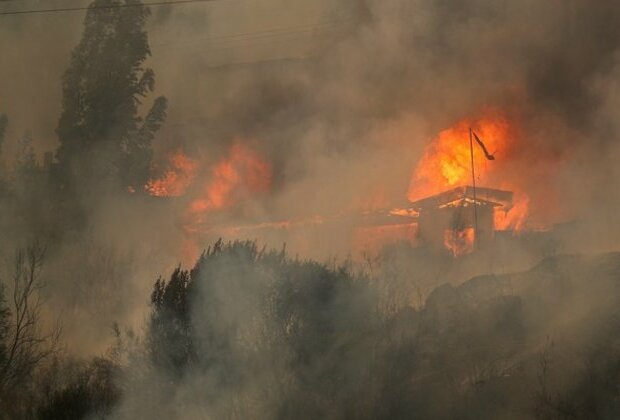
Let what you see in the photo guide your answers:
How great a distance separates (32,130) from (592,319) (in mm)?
26363

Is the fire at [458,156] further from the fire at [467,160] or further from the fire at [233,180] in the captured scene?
the fire at [233,180]

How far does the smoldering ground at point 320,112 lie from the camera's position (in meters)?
24.8

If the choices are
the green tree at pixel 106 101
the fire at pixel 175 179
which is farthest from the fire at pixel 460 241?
the green tree at pixel 106 101

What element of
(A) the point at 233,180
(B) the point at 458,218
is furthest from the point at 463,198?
(A) the point at 233,180

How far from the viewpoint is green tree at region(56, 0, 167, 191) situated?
1141 inches

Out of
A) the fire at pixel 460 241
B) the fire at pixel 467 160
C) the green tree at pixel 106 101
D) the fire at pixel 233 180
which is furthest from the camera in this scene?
the fire at pixel 233 180

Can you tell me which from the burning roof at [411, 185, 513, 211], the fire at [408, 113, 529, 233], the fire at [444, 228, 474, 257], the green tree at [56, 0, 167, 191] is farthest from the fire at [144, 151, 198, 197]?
the fire at [444, 228, 474, 257]

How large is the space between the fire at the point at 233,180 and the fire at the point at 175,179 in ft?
2.73

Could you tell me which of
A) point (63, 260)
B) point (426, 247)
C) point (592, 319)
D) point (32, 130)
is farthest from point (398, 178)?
point (592, 319)

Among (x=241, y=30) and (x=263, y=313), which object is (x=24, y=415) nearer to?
(x=263, y=313)

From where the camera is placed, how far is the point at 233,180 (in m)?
32.1

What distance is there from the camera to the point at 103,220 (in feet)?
93.4

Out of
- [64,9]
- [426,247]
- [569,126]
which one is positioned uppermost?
[64,9]

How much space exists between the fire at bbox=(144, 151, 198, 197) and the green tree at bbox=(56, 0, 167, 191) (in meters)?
1.48
